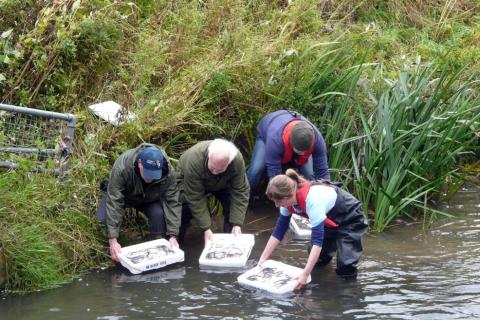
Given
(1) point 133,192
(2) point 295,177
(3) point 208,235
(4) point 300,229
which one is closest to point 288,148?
(4) point 300,229

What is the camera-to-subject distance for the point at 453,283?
7.30 metres

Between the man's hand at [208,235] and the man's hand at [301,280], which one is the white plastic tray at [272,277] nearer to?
the man's hand at [301,280]

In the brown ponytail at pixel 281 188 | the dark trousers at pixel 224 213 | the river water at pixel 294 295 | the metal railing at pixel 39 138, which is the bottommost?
the river water at pixel 294 295

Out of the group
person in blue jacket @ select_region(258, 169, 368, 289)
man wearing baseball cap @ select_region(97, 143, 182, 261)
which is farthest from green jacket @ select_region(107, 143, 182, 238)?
person in blue jacket @ select_region(258, 169, 368, 289)

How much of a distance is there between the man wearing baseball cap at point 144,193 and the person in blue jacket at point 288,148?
1.01 metres

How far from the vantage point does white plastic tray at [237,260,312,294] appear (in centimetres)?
706

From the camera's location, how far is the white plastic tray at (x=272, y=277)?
706 cm

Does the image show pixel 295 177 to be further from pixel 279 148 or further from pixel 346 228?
pixel 279 148

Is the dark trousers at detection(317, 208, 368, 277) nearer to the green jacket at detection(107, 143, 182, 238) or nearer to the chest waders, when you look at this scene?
the chest waders

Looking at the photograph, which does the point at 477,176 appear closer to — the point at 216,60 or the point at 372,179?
the point at 372,179

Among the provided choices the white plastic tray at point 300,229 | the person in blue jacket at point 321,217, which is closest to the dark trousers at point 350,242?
the person in blue jacket at point 321,217

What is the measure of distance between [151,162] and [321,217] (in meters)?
1.54

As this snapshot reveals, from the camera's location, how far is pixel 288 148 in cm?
816

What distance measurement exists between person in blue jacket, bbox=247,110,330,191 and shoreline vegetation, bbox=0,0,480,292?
2.47 feet
